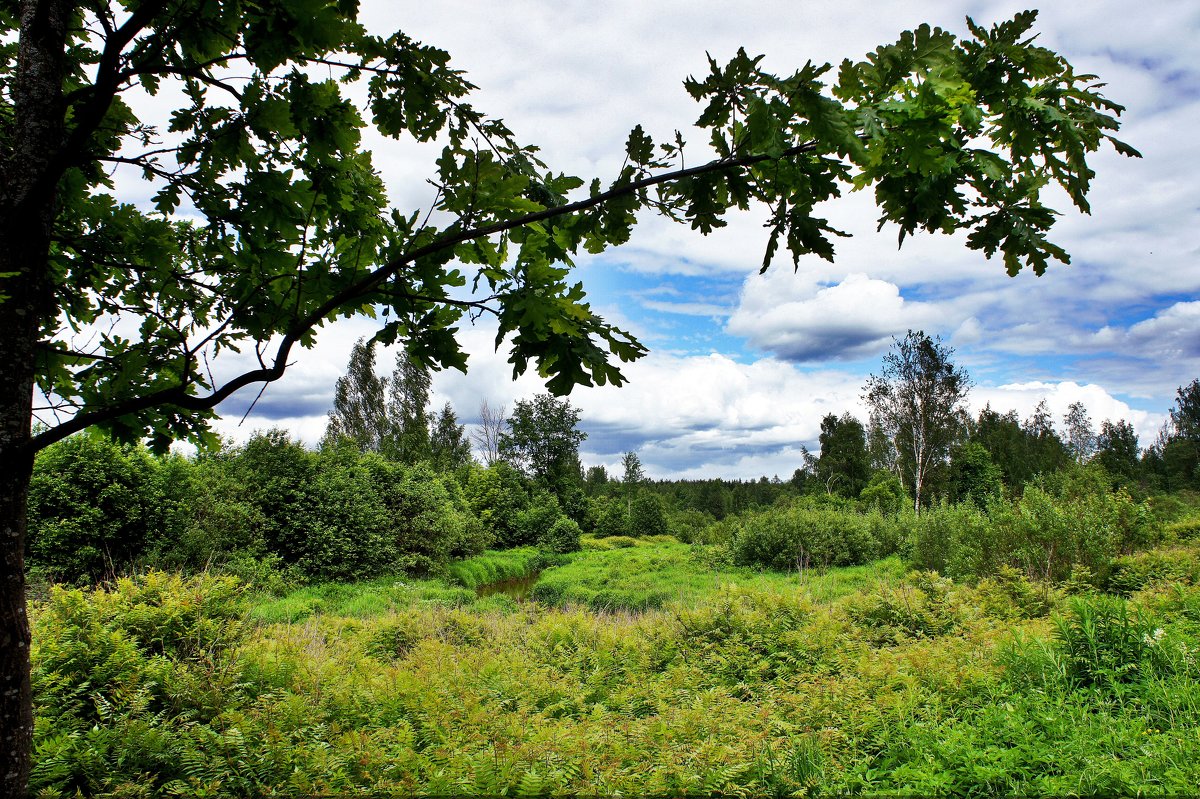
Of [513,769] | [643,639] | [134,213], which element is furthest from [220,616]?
[643,639]

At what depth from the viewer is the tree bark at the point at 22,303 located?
69.9 inches

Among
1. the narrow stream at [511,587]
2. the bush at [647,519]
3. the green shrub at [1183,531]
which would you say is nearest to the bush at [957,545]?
the green shrub at [1183,531]

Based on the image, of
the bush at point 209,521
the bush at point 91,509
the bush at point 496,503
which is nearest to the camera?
the bush at point 91,509

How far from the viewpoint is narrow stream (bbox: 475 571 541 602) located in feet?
64.1

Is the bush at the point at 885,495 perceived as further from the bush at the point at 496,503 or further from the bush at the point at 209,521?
the bush at the point at 209,521

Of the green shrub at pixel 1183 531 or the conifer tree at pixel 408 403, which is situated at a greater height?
the conifer tree at pixel 408 403

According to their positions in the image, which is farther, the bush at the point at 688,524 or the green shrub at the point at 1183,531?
the bush at the point at 688,524

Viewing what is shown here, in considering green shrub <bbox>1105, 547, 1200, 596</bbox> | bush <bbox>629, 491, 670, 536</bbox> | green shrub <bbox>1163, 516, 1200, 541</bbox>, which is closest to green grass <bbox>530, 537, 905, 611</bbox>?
green shrub <bbox>1105, 547, 1200, 596</bbox>

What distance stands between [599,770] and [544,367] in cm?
304

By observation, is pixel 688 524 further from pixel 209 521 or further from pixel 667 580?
pixel 209 521

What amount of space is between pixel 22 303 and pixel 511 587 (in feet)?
69.8

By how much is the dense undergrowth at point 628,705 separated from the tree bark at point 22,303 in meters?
1.95

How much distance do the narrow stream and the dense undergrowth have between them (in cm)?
1233

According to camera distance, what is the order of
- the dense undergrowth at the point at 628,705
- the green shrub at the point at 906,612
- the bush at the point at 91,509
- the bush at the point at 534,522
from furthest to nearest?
the bush at the point at 534,522 < the bush at the point at 91,509 < the green shrub at the point at 906,612 < the dense undergrowth at the point at 628,705
